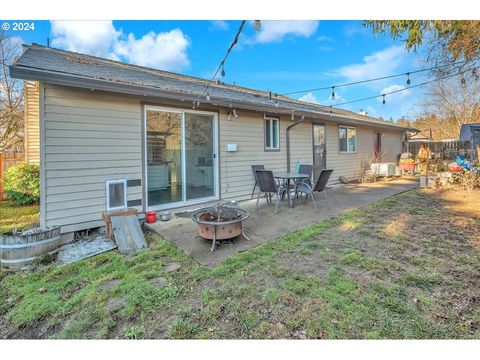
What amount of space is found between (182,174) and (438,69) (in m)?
5.51

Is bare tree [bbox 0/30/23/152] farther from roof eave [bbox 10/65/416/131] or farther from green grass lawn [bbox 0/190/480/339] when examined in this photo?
green grass lawn [bbox 0/190/480/339]

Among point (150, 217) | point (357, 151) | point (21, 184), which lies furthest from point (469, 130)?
point (21, 184)

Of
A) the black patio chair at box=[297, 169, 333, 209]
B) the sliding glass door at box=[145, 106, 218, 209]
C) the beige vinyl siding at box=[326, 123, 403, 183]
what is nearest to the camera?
the sliding glass door at box=[145, 106, 218, 209]

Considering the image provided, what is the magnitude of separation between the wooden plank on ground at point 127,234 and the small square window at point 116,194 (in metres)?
0.62

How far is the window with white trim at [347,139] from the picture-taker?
948 cm

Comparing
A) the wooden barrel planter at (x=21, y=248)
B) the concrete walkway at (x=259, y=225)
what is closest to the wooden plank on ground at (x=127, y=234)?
the concrete walkway at (x=259, y=225)

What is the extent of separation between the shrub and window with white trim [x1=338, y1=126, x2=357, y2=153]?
9.56 m

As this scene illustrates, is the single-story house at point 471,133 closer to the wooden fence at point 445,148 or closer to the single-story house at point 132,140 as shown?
the single-story house at point 132,140

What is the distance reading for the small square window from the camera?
14.0ft

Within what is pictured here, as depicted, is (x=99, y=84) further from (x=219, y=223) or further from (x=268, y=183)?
(x=268, y=183)

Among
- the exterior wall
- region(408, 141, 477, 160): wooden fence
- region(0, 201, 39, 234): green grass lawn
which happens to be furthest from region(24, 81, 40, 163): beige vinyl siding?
region(408, 141, 477, 160): wooden fence

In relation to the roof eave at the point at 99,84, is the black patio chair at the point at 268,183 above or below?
below

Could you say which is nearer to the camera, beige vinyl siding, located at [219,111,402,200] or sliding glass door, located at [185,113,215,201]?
sliding glass door, located at [185,113,215,201]

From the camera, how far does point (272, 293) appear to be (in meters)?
2.27
